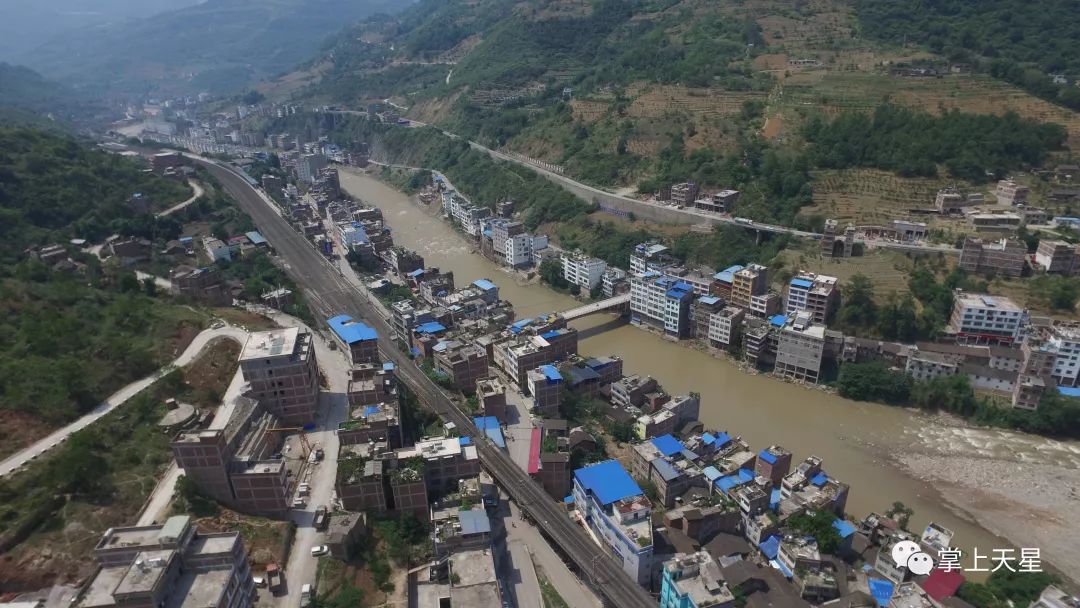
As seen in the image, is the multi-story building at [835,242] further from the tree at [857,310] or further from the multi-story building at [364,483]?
the multi-story building at [364,483]

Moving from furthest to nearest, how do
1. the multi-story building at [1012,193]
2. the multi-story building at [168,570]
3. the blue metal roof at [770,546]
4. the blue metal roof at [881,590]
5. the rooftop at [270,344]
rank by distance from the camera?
1. the multi-story building at [1012,193]
2. the rooftop at [270,344]
3. the blue metal roof at [770,546]
4. the blue metal roof at [881,590]
5. the multi-story building at [168,570]

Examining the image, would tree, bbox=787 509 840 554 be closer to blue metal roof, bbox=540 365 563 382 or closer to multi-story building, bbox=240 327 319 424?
blue metal roof, bbox=540 365 563 382

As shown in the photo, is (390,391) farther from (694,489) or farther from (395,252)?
(395,252)

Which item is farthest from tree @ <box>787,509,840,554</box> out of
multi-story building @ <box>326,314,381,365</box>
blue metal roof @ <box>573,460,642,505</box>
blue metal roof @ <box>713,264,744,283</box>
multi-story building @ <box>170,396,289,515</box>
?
multi-story building @ <box>326,314,381,365</box>

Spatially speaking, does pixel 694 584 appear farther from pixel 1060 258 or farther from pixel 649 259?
pixel 1060 258

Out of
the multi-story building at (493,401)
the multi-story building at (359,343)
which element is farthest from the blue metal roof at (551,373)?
the multi-story building at (359,343)

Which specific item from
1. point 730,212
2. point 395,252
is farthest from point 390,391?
point 730,212

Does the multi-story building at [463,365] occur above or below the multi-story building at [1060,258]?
below
